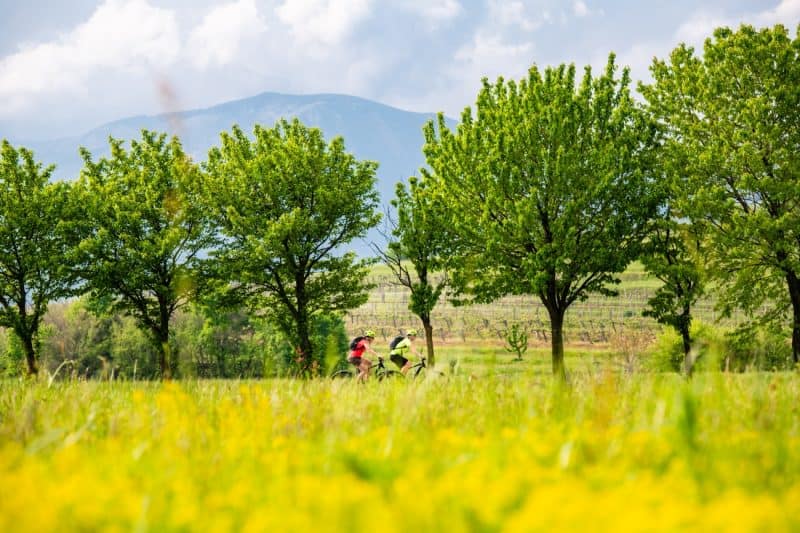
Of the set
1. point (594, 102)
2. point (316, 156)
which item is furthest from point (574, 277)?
point (316, 156)

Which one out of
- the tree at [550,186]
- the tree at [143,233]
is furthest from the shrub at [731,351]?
the tree at [143,233]

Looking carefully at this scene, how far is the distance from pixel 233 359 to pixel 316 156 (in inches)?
1459

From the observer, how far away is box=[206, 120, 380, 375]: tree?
32656 millimetres

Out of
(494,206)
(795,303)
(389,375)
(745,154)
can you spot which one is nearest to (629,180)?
(745,154)

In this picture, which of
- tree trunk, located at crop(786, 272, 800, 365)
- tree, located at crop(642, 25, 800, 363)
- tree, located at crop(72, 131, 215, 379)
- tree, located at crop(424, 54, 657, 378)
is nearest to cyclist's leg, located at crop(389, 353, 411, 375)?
tree, located at crop(424, 54, 657, 378)

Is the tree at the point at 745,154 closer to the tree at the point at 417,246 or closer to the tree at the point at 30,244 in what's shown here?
the tree at the point at 417,246

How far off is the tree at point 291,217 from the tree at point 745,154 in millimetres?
16107

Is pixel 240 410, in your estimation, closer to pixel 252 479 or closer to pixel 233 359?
pixel 252 479

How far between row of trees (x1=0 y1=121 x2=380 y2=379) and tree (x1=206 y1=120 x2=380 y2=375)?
72mm

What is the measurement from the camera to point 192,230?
3412 centimetres

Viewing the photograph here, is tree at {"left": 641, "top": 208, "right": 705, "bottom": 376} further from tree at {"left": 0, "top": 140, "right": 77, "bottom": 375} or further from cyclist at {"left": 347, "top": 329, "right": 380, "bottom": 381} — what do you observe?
tree at {"left": 0, "top": 140, "right": 77, "bottom": 375}

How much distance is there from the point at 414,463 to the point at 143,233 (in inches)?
1328

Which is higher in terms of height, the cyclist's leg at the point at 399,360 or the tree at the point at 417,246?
the tree at the point at 417,246

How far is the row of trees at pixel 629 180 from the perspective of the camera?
2467 centimetres
